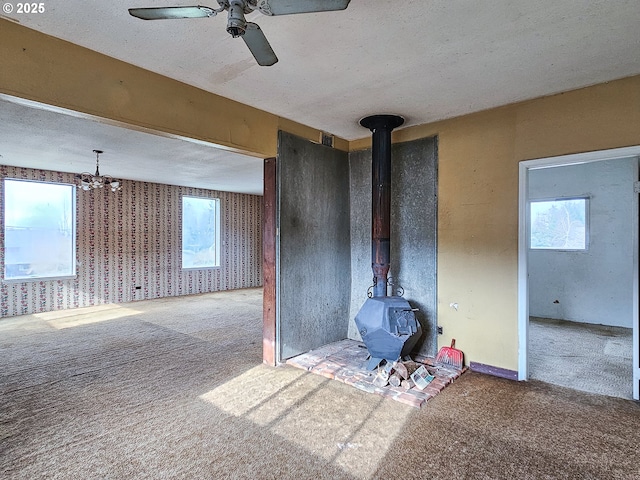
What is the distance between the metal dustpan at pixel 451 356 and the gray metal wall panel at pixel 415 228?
15 cm

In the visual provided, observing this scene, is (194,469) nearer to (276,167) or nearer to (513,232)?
(276,167)

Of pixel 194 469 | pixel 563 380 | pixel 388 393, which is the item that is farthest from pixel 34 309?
pixel 563 380

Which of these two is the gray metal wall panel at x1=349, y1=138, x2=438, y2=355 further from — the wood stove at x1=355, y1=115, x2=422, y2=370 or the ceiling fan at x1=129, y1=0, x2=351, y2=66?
the ceiling fan at x1=129, y1=0, x2=351, y2=66

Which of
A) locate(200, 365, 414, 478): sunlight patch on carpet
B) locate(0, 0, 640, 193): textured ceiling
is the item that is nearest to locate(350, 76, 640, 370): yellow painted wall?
locate(0, 0, 640, 193): textured ceiling

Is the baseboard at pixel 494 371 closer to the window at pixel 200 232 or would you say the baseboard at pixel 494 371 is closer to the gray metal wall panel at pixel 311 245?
the gray metal wall panel at pixel 311 245

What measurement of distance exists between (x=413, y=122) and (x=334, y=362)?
2.69m

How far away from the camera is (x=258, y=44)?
1722 mm

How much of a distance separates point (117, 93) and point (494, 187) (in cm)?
329

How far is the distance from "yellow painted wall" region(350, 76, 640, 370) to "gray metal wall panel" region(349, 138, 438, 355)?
0.29 feet

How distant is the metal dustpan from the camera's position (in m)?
3.46

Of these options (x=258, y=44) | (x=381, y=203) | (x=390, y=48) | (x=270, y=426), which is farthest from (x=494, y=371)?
(x=258, y=44)

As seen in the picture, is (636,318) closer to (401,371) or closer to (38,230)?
(401,371)

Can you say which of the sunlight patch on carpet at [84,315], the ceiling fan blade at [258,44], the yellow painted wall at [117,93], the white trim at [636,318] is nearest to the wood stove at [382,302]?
the yellow painted wall at [117,93]

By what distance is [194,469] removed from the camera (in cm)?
190
